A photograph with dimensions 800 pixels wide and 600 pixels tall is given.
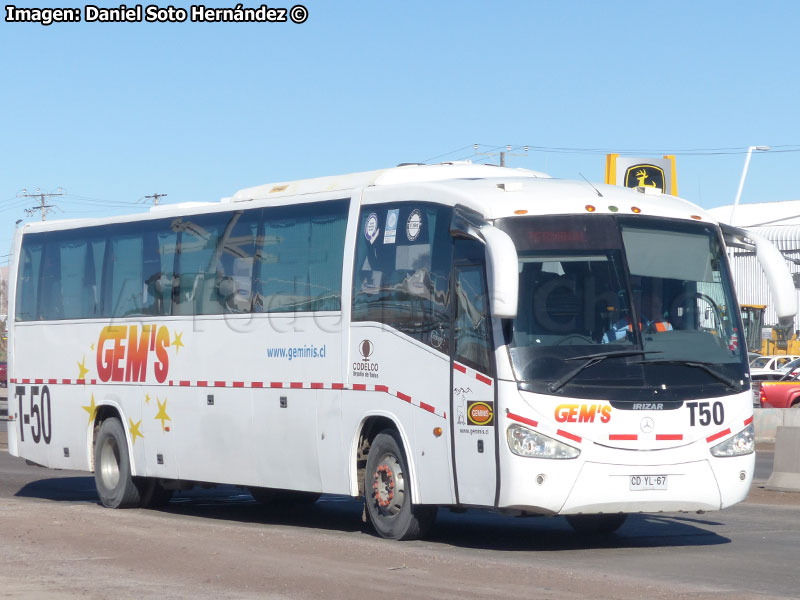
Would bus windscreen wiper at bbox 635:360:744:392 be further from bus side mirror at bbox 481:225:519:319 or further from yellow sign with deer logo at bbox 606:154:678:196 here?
yellow sign with deer logo at bbox 606:154:678:196

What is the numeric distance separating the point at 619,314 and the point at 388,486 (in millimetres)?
2846

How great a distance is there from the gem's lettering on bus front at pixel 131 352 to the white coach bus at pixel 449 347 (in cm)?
5

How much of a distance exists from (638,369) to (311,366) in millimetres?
3749

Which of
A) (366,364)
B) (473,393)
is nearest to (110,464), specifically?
Answer: (366,364)

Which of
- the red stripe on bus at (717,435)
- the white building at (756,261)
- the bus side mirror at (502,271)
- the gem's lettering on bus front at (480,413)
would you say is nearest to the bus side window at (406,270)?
the gem's lettering on bus front at (480,413)

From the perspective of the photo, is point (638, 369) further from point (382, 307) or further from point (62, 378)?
point (62, 378)

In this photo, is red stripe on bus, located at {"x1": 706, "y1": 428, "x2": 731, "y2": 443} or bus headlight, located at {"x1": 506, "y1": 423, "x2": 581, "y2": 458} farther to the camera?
red stripe on bus, located at {"x1": 706, "y1": 428, "x2": 731, "y2": 443}

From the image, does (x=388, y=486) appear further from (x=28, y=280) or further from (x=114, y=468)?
(x=28, y=280)

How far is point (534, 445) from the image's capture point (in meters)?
11.2

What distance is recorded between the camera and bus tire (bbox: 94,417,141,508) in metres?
16.7

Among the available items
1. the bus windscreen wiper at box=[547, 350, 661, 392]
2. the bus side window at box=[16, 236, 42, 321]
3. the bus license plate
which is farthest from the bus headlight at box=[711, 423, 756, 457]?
the bus side window at box=[16, 236, 42, 321]

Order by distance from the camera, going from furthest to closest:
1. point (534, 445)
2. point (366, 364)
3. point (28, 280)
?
point (28, 280) < point (366, 364) < point (534, 445)

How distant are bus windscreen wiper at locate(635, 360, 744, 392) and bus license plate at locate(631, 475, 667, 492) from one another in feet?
3.19

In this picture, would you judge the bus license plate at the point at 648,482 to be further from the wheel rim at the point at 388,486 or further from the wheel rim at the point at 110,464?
the wheel rim at the point at 110,464
